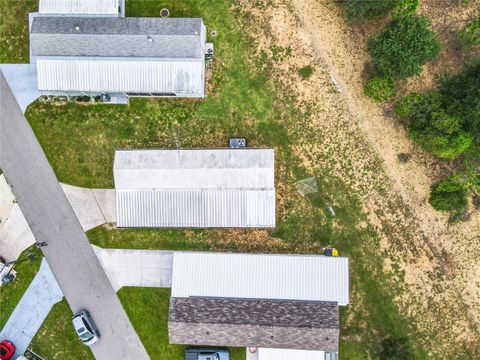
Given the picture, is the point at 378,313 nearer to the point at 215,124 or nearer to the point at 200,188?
the point at 200,188

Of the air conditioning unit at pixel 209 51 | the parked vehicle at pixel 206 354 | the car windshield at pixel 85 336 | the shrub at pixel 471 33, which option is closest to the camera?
the shrub at pixel 471 33

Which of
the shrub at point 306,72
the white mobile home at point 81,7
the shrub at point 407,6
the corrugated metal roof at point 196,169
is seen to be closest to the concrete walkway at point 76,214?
the corrugated metal roof at point 196,169

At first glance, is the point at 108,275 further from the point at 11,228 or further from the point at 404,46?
the point at 404,46

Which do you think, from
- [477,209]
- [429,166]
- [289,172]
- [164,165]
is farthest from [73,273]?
[477,209]

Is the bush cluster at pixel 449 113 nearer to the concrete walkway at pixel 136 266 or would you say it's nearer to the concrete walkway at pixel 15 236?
the concrete walkway at pixel 136 266

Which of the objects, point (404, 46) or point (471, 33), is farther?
point (471, 33)

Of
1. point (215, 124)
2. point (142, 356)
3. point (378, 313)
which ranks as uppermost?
point (215, 124)

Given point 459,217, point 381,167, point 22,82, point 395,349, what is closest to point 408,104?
point 381,167
